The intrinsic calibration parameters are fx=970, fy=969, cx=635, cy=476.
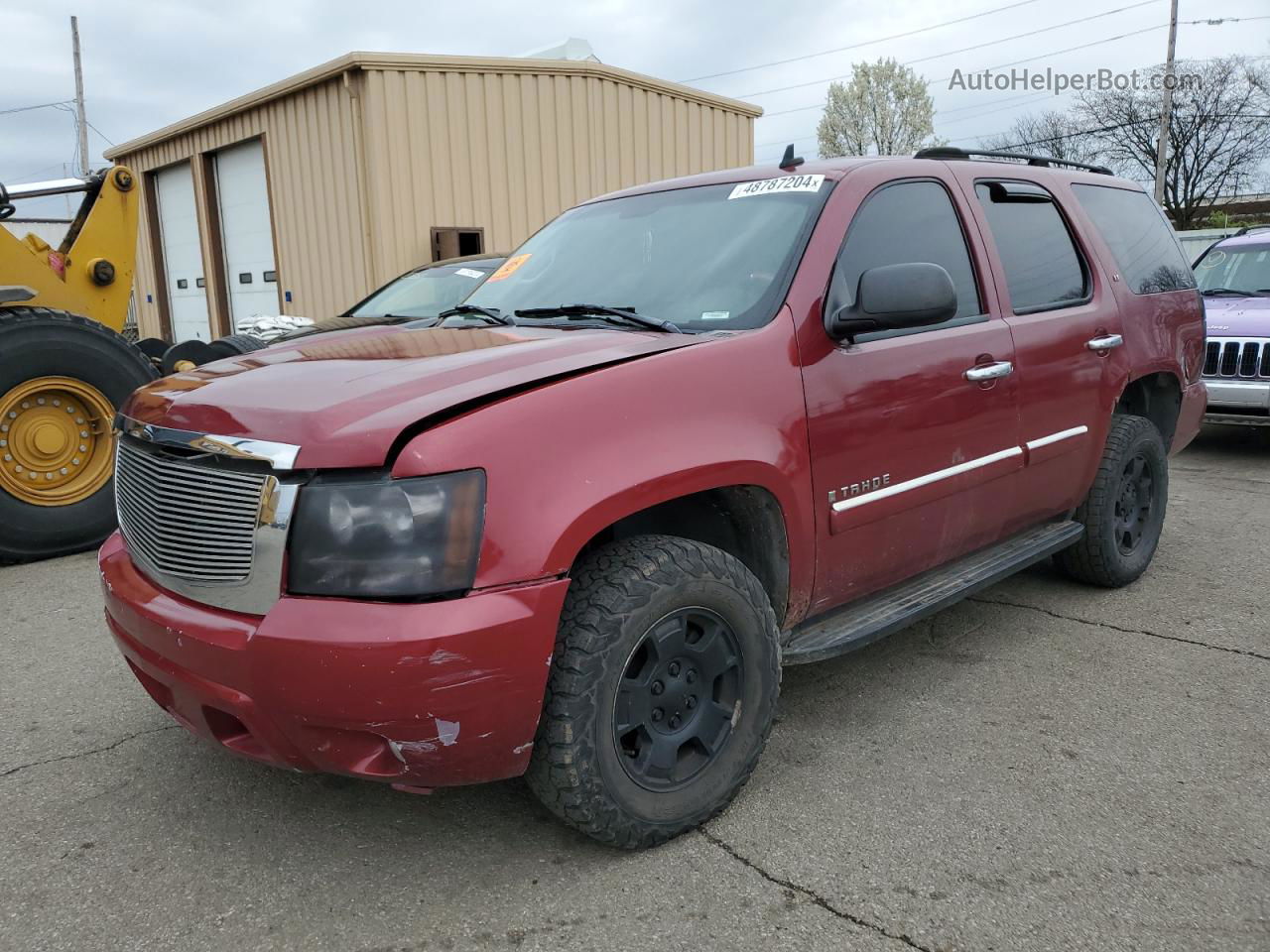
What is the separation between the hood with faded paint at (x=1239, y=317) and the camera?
7.50 m

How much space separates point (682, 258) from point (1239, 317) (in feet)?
21.3

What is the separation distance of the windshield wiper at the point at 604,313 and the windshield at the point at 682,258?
55mm

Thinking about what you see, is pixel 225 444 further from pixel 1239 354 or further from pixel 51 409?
pixel 1239 354

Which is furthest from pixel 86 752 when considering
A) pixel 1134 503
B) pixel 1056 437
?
pixel 1134 503

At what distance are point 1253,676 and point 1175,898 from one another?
1607 millimetres

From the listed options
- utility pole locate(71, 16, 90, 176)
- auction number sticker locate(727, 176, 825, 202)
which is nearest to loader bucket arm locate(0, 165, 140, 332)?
auction number sticker locate(727, 176, 825, 202)

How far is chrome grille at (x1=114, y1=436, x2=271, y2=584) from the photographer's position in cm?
216

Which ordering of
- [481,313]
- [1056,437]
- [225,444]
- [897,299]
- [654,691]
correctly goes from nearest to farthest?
1. [225,444]
2. [654,691]
3. [897,299]
4. [481,313]
5. [1056,437]

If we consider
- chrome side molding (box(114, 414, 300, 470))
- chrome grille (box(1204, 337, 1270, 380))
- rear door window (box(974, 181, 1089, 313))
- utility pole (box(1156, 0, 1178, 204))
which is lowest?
chrome grille (box(1204, 337, 1270, 380))

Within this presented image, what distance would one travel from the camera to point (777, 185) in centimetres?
319

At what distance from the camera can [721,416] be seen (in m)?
2.52

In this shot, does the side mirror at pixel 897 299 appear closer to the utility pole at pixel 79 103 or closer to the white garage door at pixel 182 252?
the white garage door at pixel 182 252

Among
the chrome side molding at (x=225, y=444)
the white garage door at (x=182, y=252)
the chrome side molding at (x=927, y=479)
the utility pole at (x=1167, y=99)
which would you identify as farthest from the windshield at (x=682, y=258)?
the utility pole at (x=1167, y=99)

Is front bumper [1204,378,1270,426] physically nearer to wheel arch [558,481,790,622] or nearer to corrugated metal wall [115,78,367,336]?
wheel arch [558,481,790,622]
